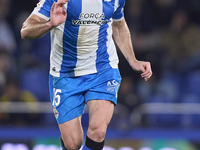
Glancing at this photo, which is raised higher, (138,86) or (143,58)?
(143,58)

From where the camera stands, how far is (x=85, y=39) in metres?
4.12

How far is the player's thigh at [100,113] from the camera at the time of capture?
12.9 ft

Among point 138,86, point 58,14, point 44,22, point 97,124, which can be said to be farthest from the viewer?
point 138,86

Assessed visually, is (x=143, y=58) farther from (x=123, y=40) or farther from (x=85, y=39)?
(x=85, y=39)

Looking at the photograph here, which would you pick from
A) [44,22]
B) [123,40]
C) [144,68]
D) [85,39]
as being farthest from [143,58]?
[44,22]

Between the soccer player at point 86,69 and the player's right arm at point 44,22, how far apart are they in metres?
0.36

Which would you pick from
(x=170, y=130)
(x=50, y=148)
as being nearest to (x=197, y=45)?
(x=170, y=130)

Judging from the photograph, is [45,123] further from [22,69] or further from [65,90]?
[65,90]

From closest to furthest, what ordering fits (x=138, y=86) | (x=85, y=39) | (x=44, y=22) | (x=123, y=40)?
1. (x=44, y=22)
2. (x=85, y=39)
3. (x=123, y=40)
4. (x=138, y=86)

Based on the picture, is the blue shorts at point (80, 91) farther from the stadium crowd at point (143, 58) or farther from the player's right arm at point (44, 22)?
the stadium crowd at point (143, 58)

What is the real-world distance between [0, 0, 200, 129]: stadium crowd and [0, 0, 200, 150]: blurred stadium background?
1cm

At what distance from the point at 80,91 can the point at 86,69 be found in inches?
8.1

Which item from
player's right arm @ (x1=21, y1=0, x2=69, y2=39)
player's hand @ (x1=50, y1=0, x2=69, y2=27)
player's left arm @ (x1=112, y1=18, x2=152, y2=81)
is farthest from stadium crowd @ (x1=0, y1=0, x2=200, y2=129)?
player's hand @ (x1=50, y1=0, x2=69, y2=27)

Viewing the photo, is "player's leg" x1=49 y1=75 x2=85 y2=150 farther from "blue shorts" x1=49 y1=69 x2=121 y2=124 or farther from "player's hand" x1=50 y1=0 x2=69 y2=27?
"player's hand" x1=50 y1=0 x2=69 y2=27
